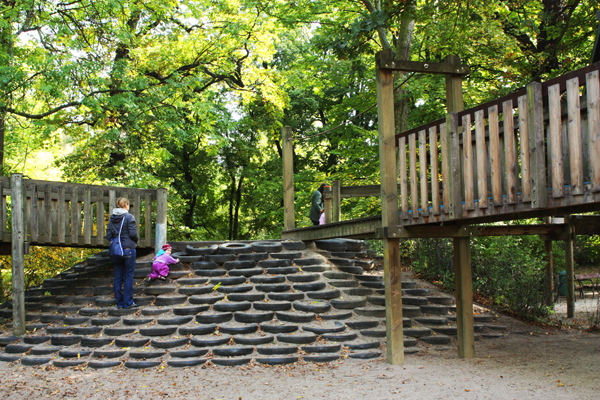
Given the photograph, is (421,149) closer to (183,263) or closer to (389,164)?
(389,164)

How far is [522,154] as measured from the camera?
499 centimetres

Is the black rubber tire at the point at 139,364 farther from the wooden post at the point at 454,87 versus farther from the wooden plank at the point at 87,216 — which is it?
the wooden post at the point at 454,87

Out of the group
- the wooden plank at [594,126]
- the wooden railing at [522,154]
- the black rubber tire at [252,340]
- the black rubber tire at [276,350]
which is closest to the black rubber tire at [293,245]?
the black rubber tire at [252,340]

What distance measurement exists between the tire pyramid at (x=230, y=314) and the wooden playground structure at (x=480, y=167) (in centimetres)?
98

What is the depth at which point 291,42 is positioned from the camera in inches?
1016

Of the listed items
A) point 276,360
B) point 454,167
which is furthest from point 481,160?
point 276,360

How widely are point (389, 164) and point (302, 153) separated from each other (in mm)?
18130

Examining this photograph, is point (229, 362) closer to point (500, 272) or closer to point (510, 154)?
point (510, 154)

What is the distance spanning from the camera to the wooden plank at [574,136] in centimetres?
444

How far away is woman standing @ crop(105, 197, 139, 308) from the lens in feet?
26.6

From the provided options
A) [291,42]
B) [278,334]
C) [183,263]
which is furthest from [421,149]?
[291,42]

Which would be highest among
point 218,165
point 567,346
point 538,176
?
point 218,165

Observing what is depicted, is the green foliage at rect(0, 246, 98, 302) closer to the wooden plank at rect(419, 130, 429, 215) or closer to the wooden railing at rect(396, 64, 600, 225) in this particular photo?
the wooden plank at rect(419, 130, 429, 215)

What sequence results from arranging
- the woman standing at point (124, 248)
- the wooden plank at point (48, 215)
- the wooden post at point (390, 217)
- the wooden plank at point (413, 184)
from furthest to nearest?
the wooden plank at point (48, 215) < the woman standing at point (124, 248) < the wooden post at point (390, 217) < the wooden plank at point (413, 184)
